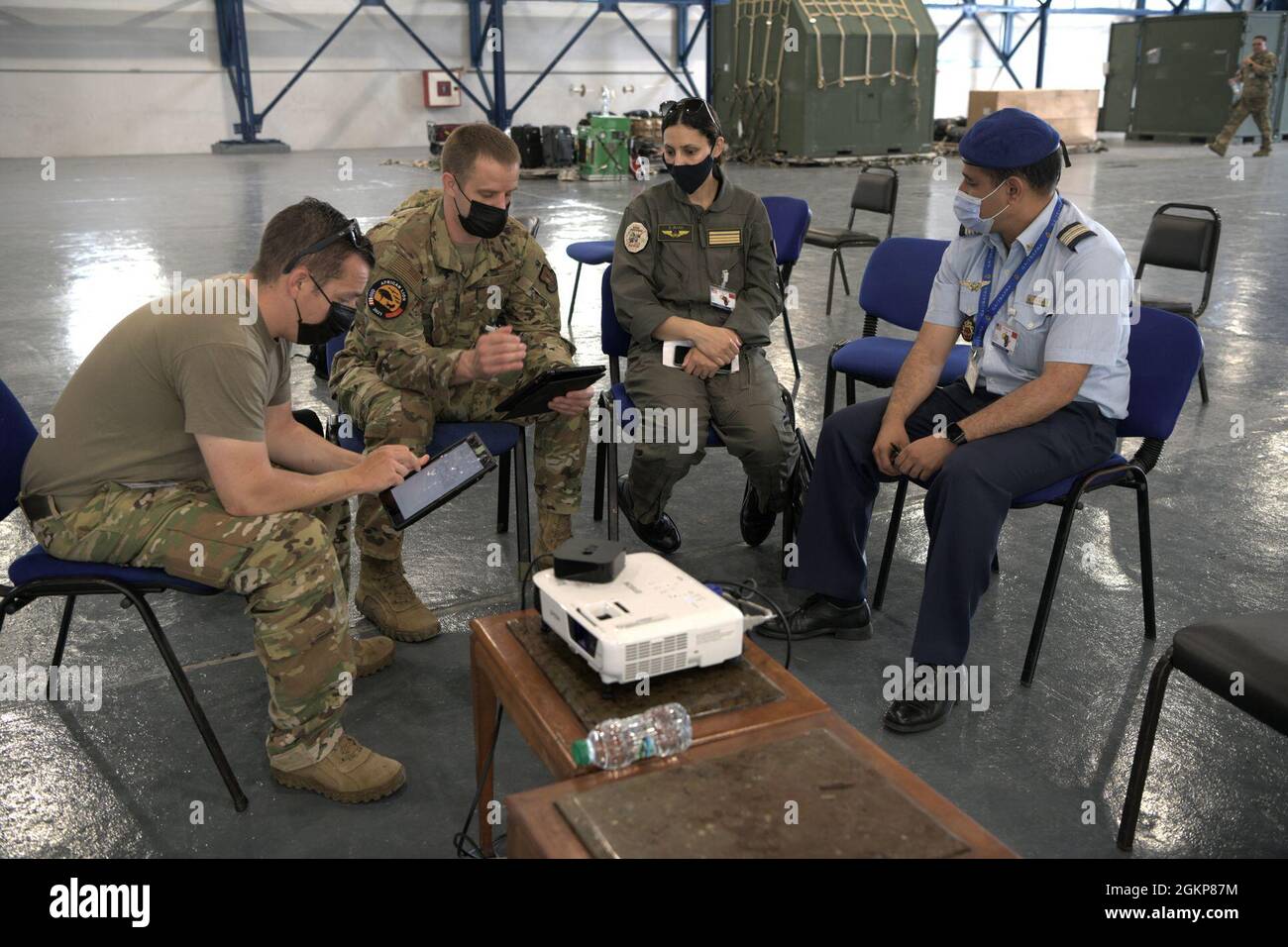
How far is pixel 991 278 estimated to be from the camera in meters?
2.62

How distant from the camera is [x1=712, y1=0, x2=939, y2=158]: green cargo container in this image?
44.2ft

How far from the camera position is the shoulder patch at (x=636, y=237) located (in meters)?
3.13

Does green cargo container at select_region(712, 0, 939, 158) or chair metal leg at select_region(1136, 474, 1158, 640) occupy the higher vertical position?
green cargo container at select_region(712, 0, 939, 158)

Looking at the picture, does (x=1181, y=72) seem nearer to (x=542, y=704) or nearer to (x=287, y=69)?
(x=287, y=69)

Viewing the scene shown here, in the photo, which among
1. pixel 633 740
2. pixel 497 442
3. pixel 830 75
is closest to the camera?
pixel 633 740

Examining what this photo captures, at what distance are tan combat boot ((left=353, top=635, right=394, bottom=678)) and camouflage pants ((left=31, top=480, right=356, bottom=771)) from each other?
0.44 m

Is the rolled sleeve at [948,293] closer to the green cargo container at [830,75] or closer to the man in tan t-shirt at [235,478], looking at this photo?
the man in tan t-shirt at [235,478]

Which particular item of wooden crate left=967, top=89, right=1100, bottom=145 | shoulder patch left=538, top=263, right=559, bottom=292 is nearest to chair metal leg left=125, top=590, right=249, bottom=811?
shoulder patch left=538, top=263, right=559, bottom=292

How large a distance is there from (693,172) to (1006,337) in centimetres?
106

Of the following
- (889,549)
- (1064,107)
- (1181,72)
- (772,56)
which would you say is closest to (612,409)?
(889,549)

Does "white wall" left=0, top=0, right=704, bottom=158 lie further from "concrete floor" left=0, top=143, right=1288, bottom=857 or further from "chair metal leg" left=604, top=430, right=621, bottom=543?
"chair metal leg" left=604, top=430, right=621, bottom=543

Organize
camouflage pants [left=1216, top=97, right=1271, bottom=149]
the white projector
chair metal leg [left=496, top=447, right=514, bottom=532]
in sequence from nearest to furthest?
the white projector < chair metal leg [left=496, top=447, right=514, bottom=532] < camouflage pants [left=1216, top=97, right=1271, bottom=149]
